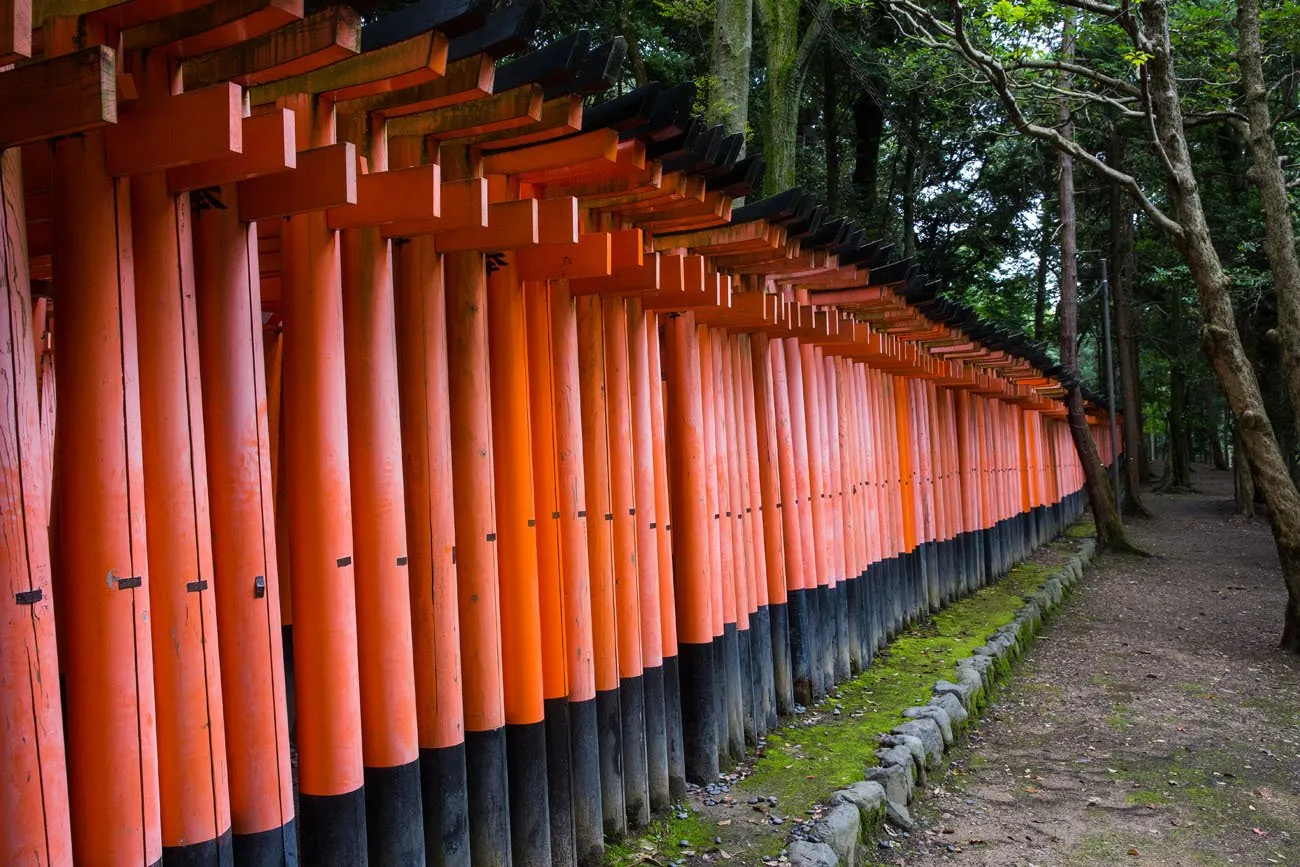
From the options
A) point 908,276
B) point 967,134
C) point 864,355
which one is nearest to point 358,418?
point 908,276

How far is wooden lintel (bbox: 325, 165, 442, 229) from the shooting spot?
10.3 feet

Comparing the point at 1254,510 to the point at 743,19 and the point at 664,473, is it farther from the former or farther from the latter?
the point at 664,473

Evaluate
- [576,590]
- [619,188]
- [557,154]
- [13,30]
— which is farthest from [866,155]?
[13,30]

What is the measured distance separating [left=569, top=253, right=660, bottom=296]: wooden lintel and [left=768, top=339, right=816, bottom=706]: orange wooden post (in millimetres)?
2766

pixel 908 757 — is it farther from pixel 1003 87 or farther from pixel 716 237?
pixel 1003 87

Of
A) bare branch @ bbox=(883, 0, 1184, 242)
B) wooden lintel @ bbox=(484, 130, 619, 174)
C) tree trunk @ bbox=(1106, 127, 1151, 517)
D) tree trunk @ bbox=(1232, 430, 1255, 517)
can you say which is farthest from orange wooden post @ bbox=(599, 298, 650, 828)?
tree trunk @ bbox=(1232, 430, 1255, 517)

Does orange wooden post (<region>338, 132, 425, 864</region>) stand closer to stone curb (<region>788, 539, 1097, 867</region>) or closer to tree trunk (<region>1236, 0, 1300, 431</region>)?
stone curb (<region>788, 539, 1097, 867</region>)

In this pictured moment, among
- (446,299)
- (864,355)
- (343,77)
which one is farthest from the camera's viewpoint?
(864,355)

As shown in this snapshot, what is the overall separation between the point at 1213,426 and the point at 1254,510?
17.8 metres

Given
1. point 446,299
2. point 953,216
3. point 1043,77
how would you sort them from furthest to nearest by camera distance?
point 953,216
point 1043,77
point 446,299

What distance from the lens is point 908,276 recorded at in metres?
7.78

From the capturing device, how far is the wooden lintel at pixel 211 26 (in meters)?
2.39

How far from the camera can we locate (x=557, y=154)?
13.0 ft

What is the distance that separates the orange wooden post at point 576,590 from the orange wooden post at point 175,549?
196 centimetres
